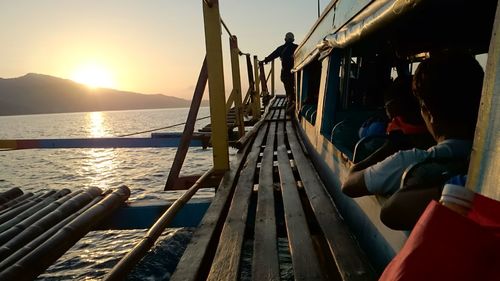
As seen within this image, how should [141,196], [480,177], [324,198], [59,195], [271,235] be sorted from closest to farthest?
1. [480,177]
2. [271,235]
3. [324,198]
4. [59,195]
5. [141,196]

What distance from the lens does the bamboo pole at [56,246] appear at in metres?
2.93

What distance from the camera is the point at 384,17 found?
194 cm

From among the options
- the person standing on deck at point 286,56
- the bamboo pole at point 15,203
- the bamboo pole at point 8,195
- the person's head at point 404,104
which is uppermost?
the person standing on deck at point 286,56

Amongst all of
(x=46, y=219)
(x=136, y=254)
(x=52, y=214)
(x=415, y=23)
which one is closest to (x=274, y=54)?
(x=415, y=23)

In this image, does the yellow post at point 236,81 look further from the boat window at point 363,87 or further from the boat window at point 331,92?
the boat window at point 331,92

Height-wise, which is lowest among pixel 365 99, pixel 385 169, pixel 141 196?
pixel 141 196

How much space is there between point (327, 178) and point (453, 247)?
3672mm

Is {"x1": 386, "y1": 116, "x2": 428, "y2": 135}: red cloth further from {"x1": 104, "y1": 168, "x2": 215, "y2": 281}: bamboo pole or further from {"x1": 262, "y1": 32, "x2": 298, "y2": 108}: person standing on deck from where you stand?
{"x1": 262, "y1": 32, "x2": 298, "y2": 108}: person standing on deck

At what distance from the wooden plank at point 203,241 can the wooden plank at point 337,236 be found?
3.01 feet

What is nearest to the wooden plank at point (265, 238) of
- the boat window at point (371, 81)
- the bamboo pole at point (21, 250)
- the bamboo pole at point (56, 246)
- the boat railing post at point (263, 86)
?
the bamboo pole at point (56, 246)

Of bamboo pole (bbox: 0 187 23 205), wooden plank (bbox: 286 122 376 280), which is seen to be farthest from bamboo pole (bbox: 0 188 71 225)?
wooden plank (bbox: 286 122 376 280)

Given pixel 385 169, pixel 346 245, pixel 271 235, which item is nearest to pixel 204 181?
pixel 271 235

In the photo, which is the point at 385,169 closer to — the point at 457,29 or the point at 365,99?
the point at 457,29

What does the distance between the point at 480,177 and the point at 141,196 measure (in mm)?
14833
